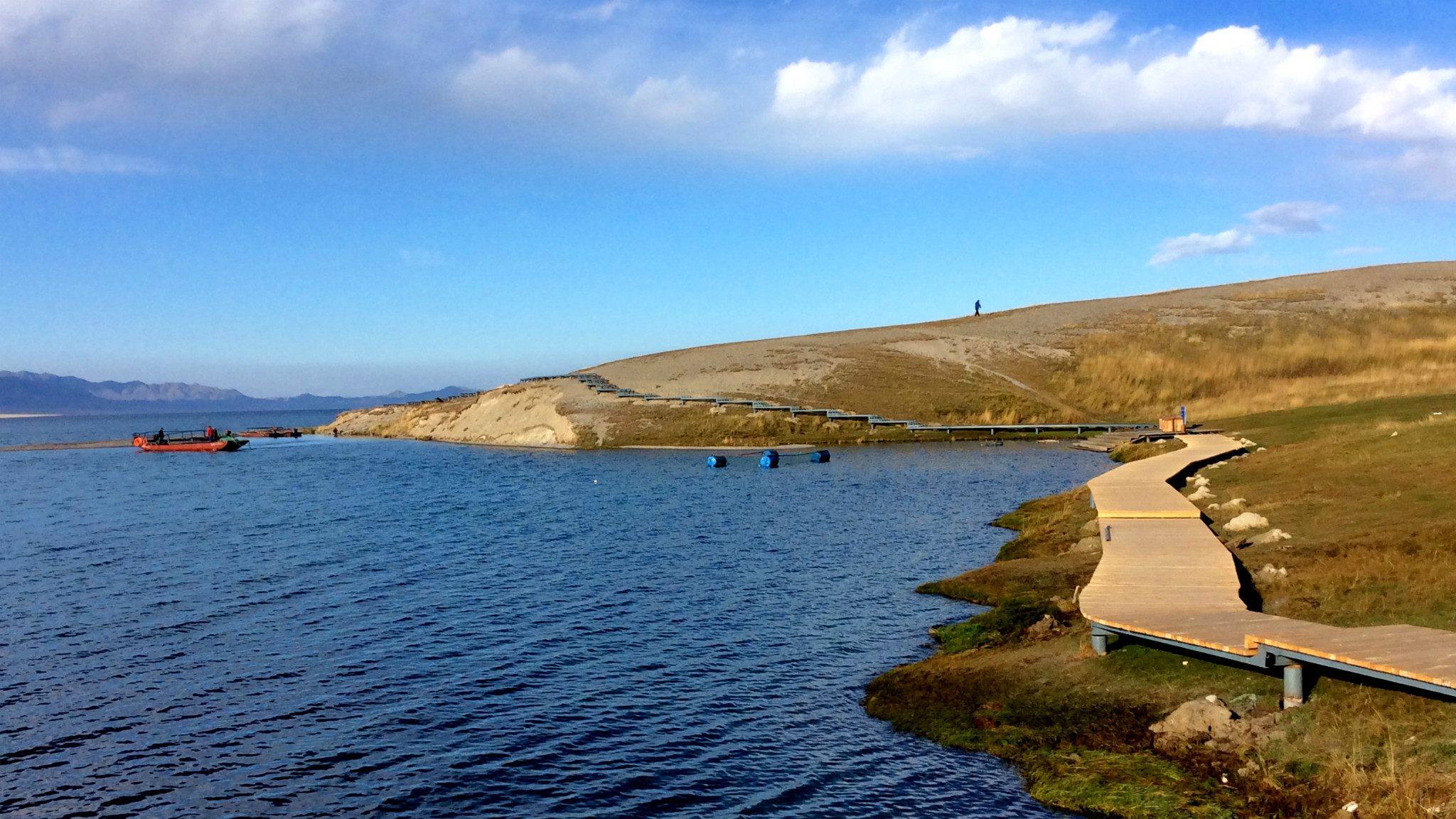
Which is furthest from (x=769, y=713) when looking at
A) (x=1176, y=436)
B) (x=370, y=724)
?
(x=1176, y=436)

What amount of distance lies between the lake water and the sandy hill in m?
59.4

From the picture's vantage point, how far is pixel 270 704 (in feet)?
89.4

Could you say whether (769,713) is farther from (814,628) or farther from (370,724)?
(370,724)

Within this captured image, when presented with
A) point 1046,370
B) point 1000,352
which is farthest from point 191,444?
point 1046,370

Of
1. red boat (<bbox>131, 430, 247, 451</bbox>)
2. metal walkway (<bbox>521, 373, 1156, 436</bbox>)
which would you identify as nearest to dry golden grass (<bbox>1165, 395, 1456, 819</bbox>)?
metal walkway (<bbox>521, 373, 1156, 436</bbox>)

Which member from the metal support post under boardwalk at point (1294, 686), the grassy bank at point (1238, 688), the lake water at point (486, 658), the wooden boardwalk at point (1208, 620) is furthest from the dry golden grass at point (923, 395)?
the metal support post under boardwalk at point (1294, 686)

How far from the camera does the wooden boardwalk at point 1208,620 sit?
1888 cm

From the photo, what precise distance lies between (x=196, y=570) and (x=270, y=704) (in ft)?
77.6

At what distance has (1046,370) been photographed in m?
143

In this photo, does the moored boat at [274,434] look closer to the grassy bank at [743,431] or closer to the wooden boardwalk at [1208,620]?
the grassy bank at [743,431]

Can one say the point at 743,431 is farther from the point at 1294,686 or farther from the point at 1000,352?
the point at 1294,686

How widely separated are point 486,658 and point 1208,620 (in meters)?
20.7

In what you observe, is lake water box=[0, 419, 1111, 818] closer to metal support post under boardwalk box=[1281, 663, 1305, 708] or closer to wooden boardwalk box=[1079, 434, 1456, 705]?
wooden boardwalk box=[1079, 434, 1456, 705]

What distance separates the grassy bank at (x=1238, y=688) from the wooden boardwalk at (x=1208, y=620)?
85 centimetres
